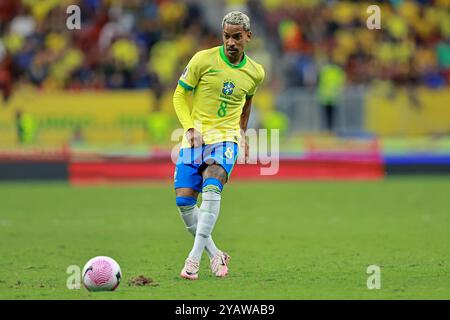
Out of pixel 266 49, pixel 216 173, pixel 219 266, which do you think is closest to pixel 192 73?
pixel 216 173

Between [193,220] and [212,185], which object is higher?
[212,185]

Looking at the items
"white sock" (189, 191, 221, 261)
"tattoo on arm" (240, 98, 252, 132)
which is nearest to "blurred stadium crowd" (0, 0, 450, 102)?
"tattoo on arm" (240, 98, 252, 132)

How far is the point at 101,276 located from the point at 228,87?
219cm

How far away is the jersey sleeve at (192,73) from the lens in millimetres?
9211

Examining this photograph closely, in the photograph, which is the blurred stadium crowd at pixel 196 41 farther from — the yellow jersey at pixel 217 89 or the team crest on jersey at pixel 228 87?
the team crest on jersey at pixel 228 87

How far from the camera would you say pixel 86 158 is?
22125mm

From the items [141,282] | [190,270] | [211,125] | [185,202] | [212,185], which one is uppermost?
[211,125]

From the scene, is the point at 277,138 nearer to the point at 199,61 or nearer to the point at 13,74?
the point at 13,74

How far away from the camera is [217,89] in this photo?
930 cm

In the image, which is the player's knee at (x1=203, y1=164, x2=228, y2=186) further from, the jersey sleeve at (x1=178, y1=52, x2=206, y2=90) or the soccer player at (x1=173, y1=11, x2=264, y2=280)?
the jersey sleeve at (x1=178, y1=52, x2=206, y2=90)

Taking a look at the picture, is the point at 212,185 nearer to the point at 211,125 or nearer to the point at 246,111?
the point at 211,125

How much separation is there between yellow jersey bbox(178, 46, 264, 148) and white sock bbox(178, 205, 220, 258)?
0.58 meters

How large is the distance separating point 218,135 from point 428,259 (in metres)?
2.57
